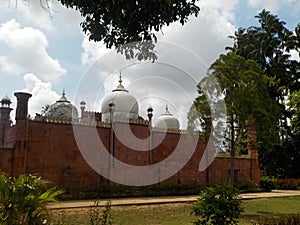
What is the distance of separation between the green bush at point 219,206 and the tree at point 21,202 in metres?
2.87

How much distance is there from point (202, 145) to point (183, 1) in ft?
58.0

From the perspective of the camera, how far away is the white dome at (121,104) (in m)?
21.4

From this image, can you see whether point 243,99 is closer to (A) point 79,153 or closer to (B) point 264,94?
(B) point 264,94

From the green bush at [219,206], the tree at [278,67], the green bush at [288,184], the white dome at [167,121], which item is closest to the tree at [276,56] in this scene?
the tree at [278,67]

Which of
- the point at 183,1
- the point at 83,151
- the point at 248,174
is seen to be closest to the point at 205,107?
the point at 83,151

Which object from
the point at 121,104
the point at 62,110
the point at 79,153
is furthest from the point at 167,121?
the point at 79,153

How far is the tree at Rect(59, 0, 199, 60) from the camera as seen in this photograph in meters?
4.37

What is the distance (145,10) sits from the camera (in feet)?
14.9

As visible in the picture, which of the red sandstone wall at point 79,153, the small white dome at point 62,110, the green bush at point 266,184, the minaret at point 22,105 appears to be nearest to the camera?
the minaret at point 22,105

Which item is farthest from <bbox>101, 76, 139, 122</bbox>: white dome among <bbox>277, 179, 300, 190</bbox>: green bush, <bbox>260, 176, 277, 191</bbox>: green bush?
<bbox>277, 179, 300, 190</bbox>: green bush

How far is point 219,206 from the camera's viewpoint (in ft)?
22.1

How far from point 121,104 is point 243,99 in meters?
9.43

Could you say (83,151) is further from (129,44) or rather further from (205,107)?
(129,44)

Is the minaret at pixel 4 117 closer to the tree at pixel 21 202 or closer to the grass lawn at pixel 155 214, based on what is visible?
the grass lawn at pixel 155 214
